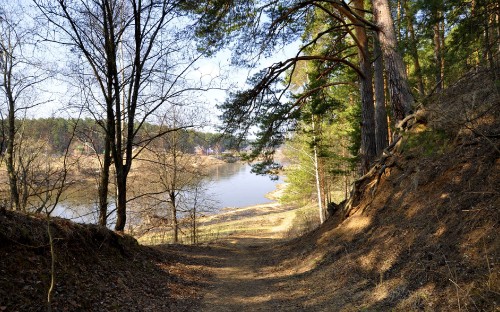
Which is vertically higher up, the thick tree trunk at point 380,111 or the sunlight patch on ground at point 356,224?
the thick tree trunk at point 380,111

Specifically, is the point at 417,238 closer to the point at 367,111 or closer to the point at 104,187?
the point at 367,111

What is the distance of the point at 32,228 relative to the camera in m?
5.00

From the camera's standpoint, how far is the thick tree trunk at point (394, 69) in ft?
27.6

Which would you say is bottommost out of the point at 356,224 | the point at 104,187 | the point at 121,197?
the point at 356,224

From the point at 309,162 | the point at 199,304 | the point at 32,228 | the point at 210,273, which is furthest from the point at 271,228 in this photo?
the point at 32,228

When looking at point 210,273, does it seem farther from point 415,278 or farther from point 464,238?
point 464,238

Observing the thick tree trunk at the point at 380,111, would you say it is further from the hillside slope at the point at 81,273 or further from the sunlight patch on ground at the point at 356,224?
Result: the hillside slope at the point at 81,273

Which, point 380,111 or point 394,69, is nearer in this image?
point 394,69

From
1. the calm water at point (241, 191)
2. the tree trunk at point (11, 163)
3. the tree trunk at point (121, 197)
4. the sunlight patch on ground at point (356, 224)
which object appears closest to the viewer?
the sunlight patch on ground at point (356, 224)

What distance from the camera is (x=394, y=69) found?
8484 mm

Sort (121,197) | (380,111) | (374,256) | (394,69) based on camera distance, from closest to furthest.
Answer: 1. (374,256)
2. (394,69)
3. (121,197)
4. (380,111)

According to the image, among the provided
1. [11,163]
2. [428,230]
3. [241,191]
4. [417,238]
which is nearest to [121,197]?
[11,163]

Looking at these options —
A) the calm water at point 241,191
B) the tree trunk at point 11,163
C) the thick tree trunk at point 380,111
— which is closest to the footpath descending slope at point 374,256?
the thick tree trunk at point 380,111

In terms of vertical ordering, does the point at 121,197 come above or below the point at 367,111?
below
